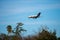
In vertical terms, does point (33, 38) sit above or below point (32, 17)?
below

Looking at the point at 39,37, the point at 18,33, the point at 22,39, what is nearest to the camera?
the point at 39,37

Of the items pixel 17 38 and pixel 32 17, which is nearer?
pixel 32 17

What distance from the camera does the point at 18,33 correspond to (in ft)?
90.9

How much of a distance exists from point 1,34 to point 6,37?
1.76 m

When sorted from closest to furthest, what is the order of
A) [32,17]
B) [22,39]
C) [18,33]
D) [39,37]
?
[39,37] → [32,17] → [22,39] → [18,33]

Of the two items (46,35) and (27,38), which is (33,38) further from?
(27,38)

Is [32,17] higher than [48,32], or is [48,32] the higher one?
[32,17]

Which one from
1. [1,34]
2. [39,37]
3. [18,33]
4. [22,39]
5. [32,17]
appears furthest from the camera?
[1,34]

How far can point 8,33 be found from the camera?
28.8 meters

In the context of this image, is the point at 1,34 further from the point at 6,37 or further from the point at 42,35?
the point at 42,35

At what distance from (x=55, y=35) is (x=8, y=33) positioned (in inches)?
427

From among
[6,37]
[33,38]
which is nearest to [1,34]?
[6,37]

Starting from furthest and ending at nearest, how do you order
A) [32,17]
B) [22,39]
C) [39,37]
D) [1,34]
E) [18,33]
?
[1,34] < [18,33] < [22,39] < [32,17] < [39,37]

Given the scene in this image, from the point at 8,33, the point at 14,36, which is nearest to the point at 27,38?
the point at 14,36
